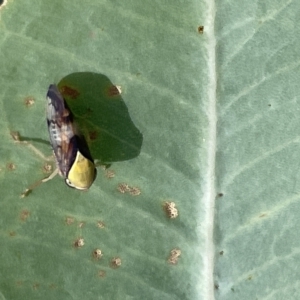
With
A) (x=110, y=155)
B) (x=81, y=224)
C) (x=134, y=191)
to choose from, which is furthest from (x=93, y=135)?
(x=81, y=224)

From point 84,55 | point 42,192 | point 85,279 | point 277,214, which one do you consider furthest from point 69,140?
point 277,214

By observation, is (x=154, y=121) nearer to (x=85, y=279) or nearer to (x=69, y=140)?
(x=69, y=140)

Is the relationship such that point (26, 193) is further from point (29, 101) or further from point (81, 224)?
point (29, 101)

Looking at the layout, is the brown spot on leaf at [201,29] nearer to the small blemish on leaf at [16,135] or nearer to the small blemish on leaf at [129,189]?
the small blemish on leaf at [129,189]

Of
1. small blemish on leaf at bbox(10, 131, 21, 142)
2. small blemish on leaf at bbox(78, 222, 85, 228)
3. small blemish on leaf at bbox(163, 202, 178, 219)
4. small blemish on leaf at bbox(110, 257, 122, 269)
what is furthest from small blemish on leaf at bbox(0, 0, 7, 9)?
small blemish on leaf at bbox(110, 257, 122, 269)

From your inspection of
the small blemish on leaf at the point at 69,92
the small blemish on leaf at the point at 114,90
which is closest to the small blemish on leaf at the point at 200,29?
the small blemish on leaf at the point at 114,90

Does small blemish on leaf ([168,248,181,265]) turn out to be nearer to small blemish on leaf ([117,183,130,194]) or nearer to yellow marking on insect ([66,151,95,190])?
small blemish on leaf ([117,183,130,194])

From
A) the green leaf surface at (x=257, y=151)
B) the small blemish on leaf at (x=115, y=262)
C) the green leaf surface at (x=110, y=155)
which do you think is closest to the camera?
the green leaf surface at (x=257, y=151)
